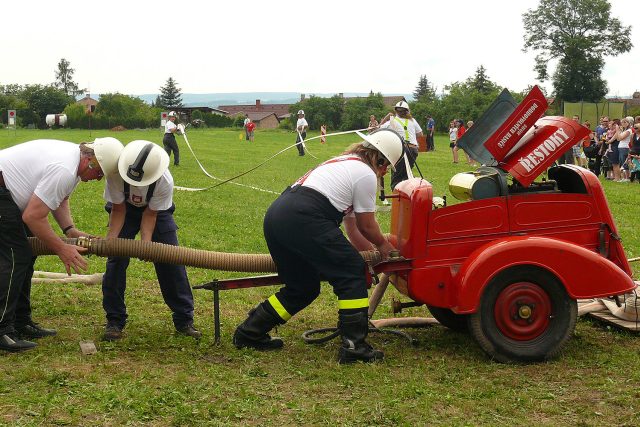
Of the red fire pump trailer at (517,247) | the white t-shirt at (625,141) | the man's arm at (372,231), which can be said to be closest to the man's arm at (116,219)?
the man's arm at (372,231)

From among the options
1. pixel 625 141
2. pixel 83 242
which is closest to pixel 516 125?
pixel 83 242

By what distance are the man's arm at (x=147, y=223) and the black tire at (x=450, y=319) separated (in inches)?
92.6

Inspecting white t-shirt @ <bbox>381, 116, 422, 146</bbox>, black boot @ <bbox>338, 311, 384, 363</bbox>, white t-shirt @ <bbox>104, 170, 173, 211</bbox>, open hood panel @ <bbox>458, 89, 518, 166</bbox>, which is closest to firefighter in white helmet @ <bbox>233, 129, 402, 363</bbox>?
black boot @ <bbox>338, 311, 384, 363</bbox>

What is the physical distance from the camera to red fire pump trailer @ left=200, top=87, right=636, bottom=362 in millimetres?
5766

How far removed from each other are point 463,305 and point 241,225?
278 inches

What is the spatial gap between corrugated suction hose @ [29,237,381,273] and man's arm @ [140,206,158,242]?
149 millimetres

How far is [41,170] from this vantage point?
5715 millimetres

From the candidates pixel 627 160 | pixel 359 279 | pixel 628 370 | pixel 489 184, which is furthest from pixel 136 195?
pixel 627 160

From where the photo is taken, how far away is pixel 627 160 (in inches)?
822

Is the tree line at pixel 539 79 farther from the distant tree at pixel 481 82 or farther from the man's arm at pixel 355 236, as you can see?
the man's arm at pixel 355 236

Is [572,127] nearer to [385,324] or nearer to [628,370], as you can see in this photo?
[628,370]

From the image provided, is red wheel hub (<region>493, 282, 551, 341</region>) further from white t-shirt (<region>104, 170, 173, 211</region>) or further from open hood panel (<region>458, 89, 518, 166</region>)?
white t-shirt (<region>104, 170, 173, 211</region>)

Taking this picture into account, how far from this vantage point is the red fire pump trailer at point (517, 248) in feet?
18.9

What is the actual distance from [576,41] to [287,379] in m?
76.8
